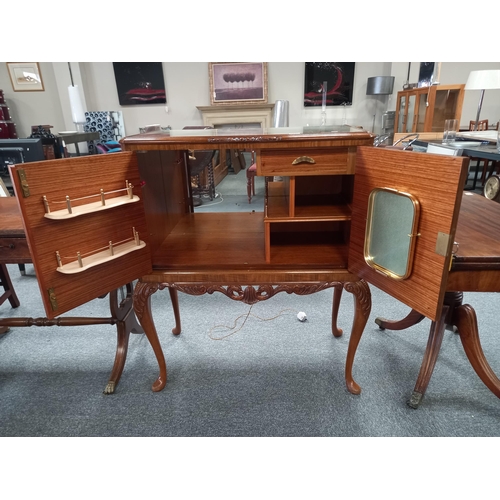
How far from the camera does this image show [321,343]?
6.42 ft

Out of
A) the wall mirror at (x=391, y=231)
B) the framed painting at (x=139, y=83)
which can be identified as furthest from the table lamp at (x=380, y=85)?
the wall mirror at (x=391, y=231)

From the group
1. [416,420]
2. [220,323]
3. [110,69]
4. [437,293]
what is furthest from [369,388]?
[110,69]

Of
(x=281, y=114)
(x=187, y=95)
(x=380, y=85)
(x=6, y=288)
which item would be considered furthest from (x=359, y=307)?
(x=187, y=95)

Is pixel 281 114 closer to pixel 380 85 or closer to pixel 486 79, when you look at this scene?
pixel 380 85

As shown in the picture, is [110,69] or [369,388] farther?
[110,69]

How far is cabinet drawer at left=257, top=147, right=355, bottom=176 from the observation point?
119cm

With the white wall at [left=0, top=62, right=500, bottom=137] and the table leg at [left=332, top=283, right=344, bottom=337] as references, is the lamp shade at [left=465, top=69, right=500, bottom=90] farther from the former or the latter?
the table leg at [left=332, top=283, right=344, bottom=337]

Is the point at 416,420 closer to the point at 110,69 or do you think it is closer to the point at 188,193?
the point at 188,193

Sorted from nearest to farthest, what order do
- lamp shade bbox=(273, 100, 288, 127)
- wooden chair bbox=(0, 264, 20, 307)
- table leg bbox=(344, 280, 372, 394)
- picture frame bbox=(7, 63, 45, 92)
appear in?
table leg bbox=(344, 280, 372, 394)
wooden chair bbox=(0, 264, 20, 307)
lamp shade bbox=(273, 100, 288, 127)
picture frame bbox=(7, 63, 45, 92)

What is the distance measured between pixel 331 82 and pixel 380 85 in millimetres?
965

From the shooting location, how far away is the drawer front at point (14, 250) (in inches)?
54.7

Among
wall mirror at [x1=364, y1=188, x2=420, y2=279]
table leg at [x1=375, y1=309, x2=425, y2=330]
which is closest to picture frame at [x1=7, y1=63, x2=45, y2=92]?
table leg at [x1=375, y1=309, x2=425, y2=330]

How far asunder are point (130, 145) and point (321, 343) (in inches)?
58.2

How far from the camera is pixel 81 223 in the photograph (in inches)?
43.3
